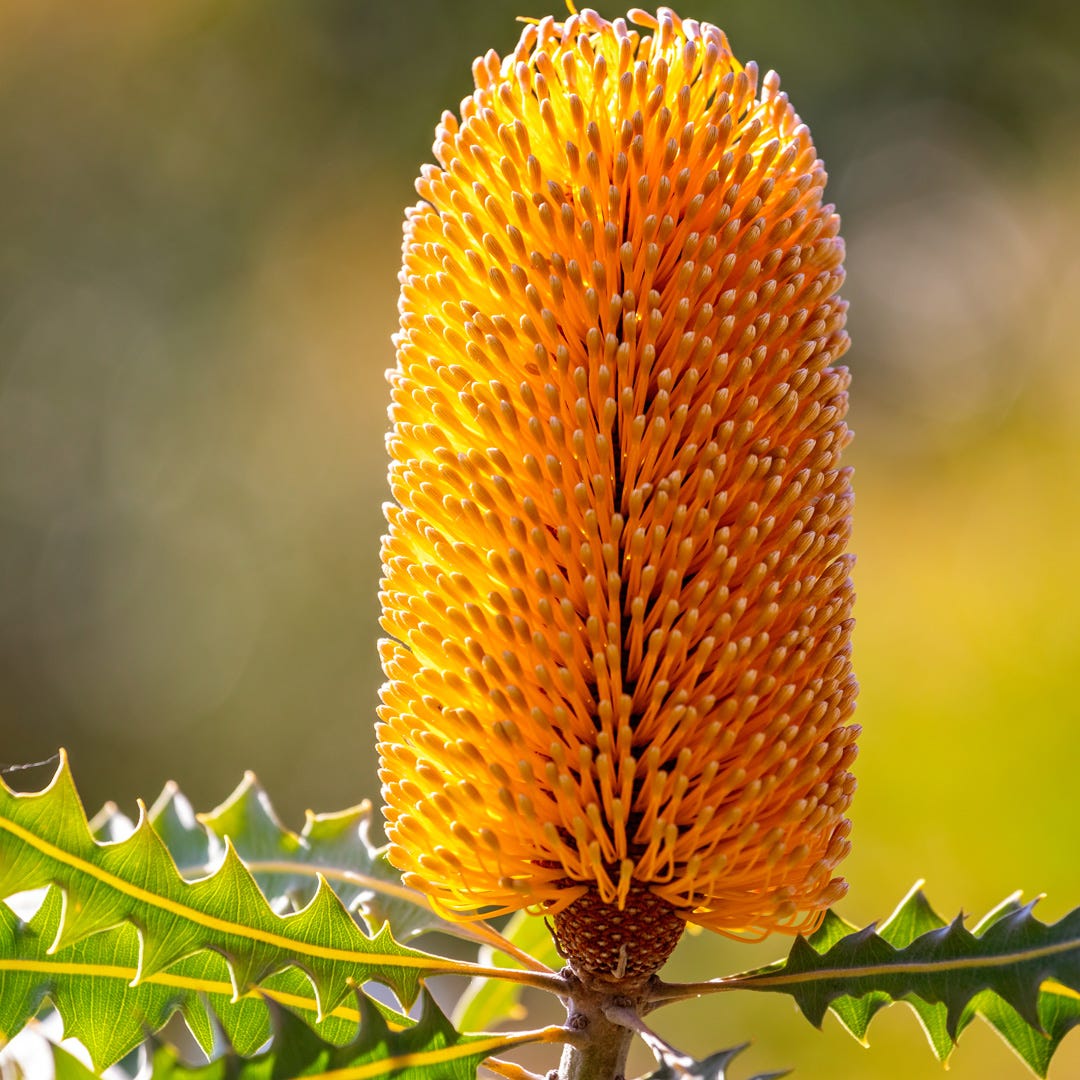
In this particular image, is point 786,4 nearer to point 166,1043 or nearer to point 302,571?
point 302,571

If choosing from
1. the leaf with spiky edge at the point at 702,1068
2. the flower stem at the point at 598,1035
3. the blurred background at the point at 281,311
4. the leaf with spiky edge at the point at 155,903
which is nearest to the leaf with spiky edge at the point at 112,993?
the leaf with spiky edge at the point at 155,903

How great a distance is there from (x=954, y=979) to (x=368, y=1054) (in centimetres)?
64

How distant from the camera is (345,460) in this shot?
38.3ft

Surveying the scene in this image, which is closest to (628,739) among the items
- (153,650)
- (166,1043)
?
(166,1043)

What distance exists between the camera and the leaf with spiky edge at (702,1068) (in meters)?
1.20

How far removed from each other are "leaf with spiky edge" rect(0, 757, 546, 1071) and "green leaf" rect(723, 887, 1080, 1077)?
14.9 inches

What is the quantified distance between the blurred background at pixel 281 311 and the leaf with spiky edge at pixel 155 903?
660 cm

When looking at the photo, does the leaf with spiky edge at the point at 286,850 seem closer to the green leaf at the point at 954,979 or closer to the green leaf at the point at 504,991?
the green leaf at the point at 504,991

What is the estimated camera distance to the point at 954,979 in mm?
1413

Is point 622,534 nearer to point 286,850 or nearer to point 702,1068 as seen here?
point 702,1068

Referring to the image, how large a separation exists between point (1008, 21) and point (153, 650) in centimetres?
895

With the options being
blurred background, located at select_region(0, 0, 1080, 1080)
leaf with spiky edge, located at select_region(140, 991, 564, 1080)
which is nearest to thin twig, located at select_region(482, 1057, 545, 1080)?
leaf with spiky edge, located at select_region(140, 991, 564, 1080)

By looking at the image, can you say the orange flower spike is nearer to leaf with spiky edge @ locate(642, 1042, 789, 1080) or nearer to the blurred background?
leaf with spiky edge @ locate(642, 1042, 789, 1080)

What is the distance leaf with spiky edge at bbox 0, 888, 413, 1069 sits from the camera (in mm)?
1388
